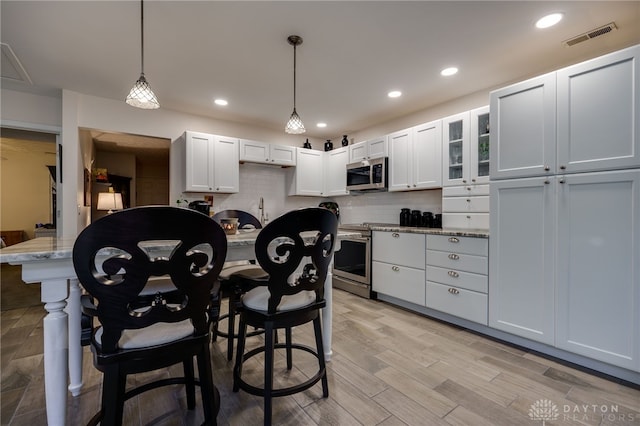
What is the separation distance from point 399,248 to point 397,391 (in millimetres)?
1721

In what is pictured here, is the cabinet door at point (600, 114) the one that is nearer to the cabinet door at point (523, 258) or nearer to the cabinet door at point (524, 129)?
the cabinet door at point (524, 129)

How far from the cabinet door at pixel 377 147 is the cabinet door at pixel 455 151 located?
0.84 m

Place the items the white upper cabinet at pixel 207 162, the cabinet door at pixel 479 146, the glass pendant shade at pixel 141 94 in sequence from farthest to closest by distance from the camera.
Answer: the white upper cabinet at pixel 207 162 < the cabinet door at pixel 479 146 < the glass pendant shade at pixel 141 94

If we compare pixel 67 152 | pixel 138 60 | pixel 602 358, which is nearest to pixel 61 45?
pixel 138 60

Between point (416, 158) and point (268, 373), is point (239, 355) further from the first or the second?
point (416, 158)

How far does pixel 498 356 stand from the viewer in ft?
6.95

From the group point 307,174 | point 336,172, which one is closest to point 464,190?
point 336,172

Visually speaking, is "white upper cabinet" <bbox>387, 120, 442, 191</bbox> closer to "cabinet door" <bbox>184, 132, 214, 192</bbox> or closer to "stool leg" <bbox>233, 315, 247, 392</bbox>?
"cabinet door" <bbox>184, 132, 214, 192</bbox>

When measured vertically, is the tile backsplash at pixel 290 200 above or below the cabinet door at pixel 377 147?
below

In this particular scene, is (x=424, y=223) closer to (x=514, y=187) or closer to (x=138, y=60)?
(x=514, y=187)

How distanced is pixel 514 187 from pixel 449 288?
108 cm

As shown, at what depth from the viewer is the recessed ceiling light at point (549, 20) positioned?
197 cm

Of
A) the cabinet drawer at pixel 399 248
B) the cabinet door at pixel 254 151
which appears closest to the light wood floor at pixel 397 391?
the cabinet drawer at pixel 399 248

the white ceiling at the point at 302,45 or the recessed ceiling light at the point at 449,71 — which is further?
the recessed ceiling light at the point at 449,71
